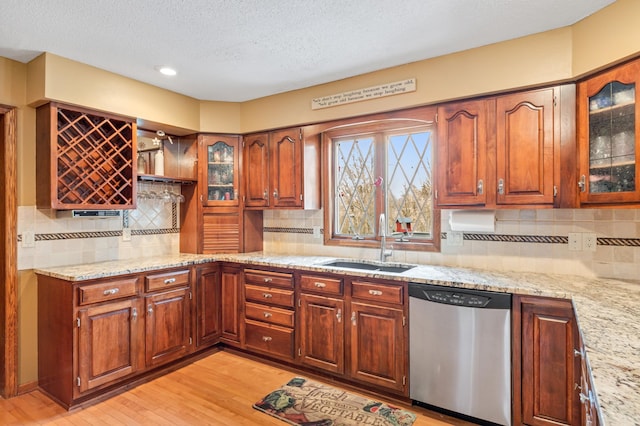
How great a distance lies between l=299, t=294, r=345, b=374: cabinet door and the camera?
2781mm

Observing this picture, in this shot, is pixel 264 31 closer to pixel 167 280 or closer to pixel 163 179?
pixel 163 179

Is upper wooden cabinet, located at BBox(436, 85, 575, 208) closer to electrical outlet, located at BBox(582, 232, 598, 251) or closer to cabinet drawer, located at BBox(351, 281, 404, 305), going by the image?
electrical outlet, located at BBox(582, 232, 598, 251)

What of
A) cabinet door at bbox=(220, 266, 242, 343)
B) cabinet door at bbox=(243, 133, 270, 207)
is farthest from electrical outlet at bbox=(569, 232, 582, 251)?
cabinet door at bbox=(220, 266, 242, 343)

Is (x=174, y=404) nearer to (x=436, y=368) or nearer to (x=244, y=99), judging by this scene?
(x=436, y=368)

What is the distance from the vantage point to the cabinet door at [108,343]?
98.8 inches

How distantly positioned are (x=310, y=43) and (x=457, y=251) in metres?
1.94

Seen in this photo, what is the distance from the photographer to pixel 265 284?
126 inches

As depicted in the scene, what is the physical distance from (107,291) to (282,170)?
1.80 metres

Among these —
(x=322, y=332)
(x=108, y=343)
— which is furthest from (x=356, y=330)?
(x=108, y=343)

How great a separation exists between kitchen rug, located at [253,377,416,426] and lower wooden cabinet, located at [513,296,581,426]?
28.3 inches

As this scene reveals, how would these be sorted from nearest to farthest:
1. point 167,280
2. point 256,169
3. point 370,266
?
point 167,280, point 370,266, point 256,169

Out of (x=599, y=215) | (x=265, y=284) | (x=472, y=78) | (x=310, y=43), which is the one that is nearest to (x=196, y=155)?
(x=265, y=284)

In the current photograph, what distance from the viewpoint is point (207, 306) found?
11.1 feet

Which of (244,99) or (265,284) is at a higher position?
(244,99)
